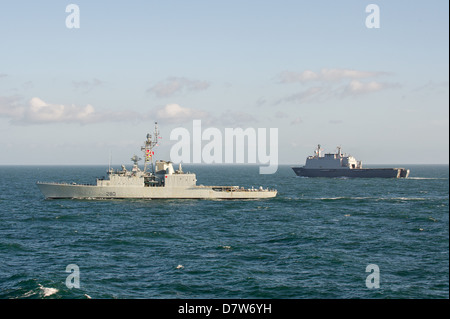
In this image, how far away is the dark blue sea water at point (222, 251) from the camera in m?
25.6

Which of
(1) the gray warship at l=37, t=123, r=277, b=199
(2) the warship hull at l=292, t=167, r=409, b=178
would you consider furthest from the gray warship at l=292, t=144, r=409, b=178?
(1) the gray warship at l=37, t=123, r=277, b=199

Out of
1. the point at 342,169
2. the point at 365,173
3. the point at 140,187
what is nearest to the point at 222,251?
the point at 140,187

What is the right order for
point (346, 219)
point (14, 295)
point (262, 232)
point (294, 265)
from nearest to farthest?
point (14, 295) < point (294, 265) < point (262, 232) < point (346, 219)

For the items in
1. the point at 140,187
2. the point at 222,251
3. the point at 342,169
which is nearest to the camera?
the point at 222,251

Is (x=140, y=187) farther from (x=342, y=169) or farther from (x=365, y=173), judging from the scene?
(x=365, y=173)

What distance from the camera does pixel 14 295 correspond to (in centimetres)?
2419

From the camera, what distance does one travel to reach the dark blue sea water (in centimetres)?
2558

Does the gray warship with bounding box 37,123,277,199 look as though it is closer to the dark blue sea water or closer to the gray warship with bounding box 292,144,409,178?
the dark blue sea water

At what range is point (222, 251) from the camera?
1398 inches

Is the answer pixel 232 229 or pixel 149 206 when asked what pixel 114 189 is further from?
pixel 232 229

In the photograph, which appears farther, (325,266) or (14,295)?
(325,266)

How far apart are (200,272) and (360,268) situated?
1152 cm

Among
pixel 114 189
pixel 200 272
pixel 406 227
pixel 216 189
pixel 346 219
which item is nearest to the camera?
pixel 200 272
